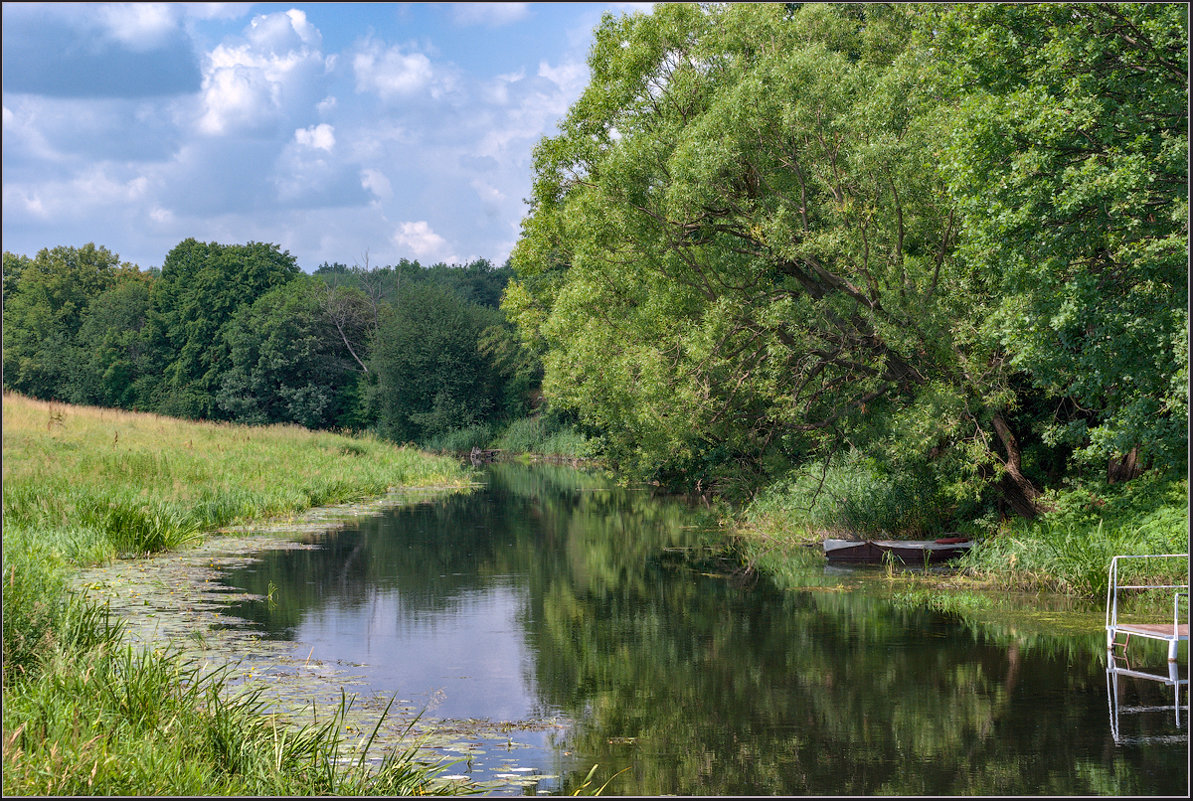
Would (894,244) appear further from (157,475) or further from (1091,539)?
(157,475)

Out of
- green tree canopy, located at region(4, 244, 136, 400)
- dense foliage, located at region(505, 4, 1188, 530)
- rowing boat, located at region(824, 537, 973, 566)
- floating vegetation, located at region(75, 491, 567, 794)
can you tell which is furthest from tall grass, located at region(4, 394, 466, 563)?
green tree canopy, located at region(4, 244, 136, 400)

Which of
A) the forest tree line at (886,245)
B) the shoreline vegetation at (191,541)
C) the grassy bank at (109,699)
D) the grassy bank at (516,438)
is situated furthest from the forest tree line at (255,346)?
the grassy bank at (109,699)

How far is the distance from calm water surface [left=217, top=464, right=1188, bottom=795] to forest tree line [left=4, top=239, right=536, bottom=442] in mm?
43056

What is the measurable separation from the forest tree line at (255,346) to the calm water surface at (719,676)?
43.1 metres

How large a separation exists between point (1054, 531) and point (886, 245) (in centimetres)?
585

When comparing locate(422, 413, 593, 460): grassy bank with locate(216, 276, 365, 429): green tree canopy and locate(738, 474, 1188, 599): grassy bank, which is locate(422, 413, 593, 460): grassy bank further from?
locate(738, 474, 1188, 599): grassy bank

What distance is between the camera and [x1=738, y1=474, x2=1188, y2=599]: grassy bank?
15305 mm

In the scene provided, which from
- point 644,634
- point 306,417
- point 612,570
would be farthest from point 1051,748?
point 306,417

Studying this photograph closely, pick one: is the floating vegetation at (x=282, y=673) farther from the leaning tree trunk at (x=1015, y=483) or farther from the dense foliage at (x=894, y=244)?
the leaning tree trunk at (x=1015, y=483)

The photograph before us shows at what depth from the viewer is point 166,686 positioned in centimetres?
789

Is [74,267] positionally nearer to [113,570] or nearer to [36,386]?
[36,386]

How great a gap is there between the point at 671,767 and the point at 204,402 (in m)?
64.0

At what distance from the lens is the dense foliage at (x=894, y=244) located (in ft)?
42.1

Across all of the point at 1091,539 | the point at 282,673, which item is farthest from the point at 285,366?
the point at 282,673
